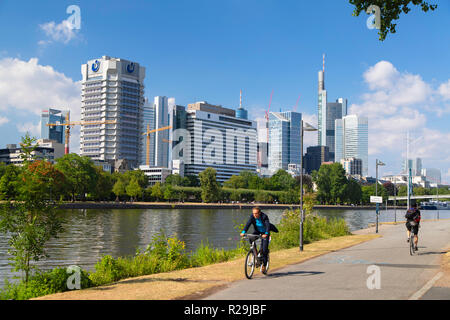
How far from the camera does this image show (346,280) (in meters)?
12.2

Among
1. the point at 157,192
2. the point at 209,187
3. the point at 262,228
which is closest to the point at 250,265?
the point at 262,228

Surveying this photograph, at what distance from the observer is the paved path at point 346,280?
1018cm

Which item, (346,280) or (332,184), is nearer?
(346,280)

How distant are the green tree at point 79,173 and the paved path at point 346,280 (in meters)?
102

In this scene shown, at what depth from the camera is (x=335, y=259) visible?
1734cm

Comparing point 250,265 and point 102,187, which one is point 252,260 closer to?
point 250,265

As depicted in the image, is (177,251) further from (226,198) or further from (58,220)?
(226,198)

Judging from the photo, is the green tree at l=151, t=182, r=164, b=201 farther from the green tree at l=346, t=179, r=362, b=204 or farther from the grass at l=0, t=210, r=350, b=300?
the grass at l=0, t=210, r=350, b=300

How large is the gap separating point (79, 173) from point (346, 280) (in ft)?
360

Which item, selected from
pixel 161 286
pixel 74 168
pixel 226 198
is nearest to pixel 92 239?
Result: pixel 161 286

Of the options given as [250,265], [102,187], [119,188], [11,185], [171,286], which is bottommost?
[171,286]
